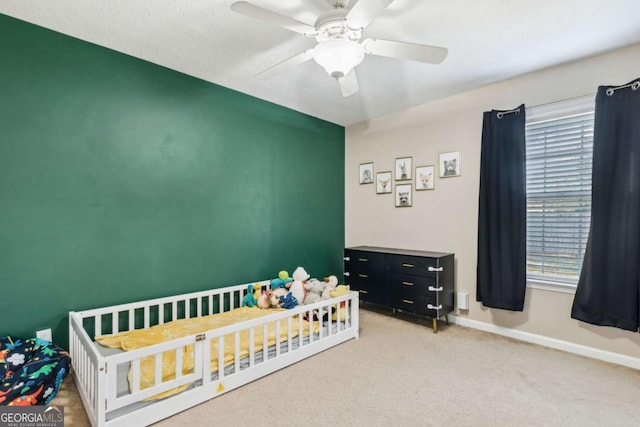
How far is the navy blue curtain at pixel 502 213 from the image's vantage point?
280cm

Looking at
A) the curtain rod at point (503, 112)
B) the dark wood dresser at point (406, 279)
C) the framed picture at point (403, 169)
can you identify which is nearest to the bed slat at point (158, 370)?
the dark wood dresser at point (406, 279)

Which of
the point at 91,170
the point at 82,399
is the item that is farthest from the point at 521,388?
the point at 91,170

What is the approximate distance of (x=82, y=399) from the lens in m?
1.84

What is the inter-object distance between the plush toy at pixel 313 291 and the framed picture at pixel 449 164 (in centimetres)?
172

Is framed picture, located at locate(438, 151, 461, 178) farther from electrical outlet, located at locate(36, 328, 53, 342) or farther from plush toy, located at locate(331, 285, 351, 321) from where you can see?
electrical outlet, located at locate(36, 328, 53, 342)

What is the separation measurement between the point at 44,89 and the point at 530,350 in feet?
13.6

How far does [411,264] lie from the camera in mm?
3135

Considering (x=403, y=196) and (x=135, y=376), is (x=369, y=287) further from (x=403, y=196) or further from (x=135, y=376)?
(x=135, y=376)

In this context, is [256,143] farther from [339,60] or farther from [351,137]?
[339,60]

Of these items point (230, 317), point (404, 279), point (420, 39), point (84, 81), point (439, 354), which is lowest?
point (439, 354)

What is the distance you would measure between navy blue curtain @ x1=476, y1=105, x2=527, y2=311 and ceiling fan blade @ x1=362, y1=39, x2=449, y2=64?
1.53m

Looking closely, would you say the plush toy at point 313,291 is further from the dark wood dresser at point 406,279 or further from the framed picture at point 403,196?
the framed picture at point 403,196

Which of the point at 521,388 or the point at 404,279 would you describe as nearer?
the point at 521,388

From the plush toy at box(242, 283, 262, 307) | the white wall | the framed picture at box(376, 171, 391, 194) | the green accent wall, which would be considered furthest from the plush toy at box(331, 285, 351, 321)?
the framed picture at box(376, 171, 391, 194)
